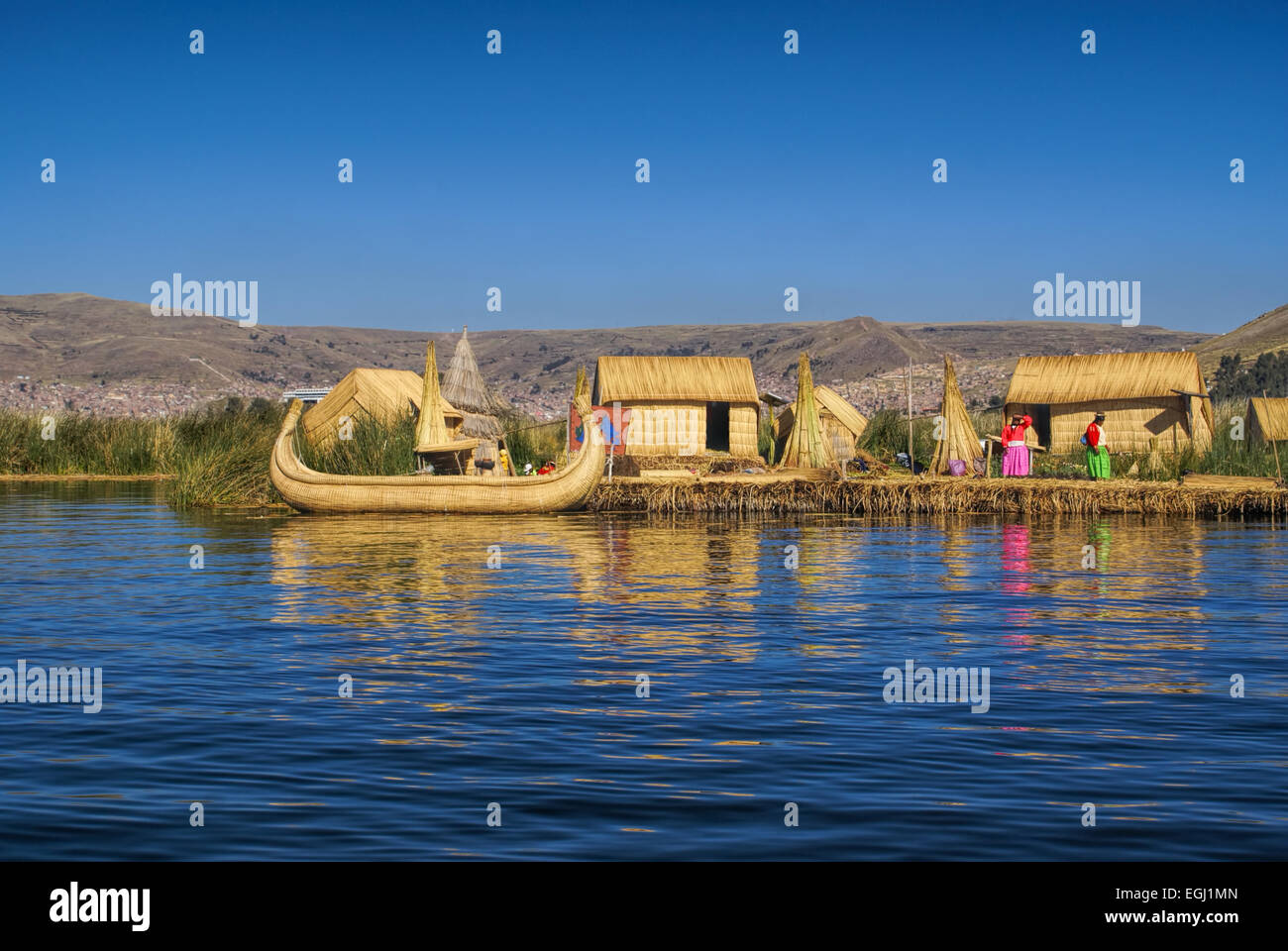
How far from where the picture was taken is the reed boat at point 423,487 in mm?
26750

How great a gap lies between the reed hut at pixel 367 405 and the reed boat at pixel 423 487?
18.9ft

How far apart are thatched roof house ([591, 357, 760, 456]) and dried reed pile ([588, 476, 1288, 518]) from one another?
6.66 meters

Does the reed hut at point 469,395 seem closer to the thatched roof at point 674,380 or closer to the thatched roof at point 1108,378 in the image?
the thatched roof at point 674,380

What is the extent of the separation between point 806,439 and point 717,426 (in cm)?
915

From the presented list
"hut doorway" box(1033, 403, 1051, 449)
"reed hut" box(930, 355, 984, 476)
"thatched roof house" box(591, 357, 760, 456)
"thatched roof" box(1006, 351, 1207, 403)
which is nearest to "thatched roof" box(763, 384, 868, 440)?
"thatched roof house" box(591, 357, 760, 456)

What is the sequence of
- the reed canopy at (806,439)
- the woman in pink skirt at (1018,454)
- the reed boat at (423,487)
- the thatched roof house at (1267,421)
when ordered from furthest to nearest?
the thatched roof house at (1267,421) < the reed canopy at (806,439) < the woman in pink skirt at (1018,454) < the reed boat at (423,487)

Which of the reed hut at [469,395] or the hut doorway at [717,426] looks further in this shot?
the hut doorway at [717,426]

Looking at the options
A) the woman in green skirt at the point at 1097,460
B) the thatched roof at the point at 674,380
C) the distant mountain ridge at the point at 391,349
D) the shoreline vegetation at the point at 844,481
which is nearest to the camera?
the shoreline vegetation at the point at 844,481

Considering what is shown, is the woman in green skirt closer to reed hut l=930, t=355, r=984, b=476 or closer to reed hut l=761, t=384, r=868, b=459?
reed hut l=930, t=355, r=984, b=476

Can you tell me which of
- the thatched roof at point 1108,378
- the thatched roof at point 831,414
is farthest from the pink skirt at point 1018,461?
the thatched roof at point 831,414

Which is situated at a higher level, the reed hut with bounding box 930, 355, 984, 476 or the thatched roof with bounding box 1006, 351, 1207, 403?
the thatched roof with bounding box 1006, 351, 1207, 403

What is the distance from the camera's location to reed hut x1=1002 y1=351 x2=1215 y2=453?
34.2 m

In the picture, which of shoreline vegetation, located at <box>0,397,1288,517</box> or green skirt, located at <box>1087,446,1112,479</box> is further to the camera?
green skirt, located at <box>1087,446,1112,479</box>
